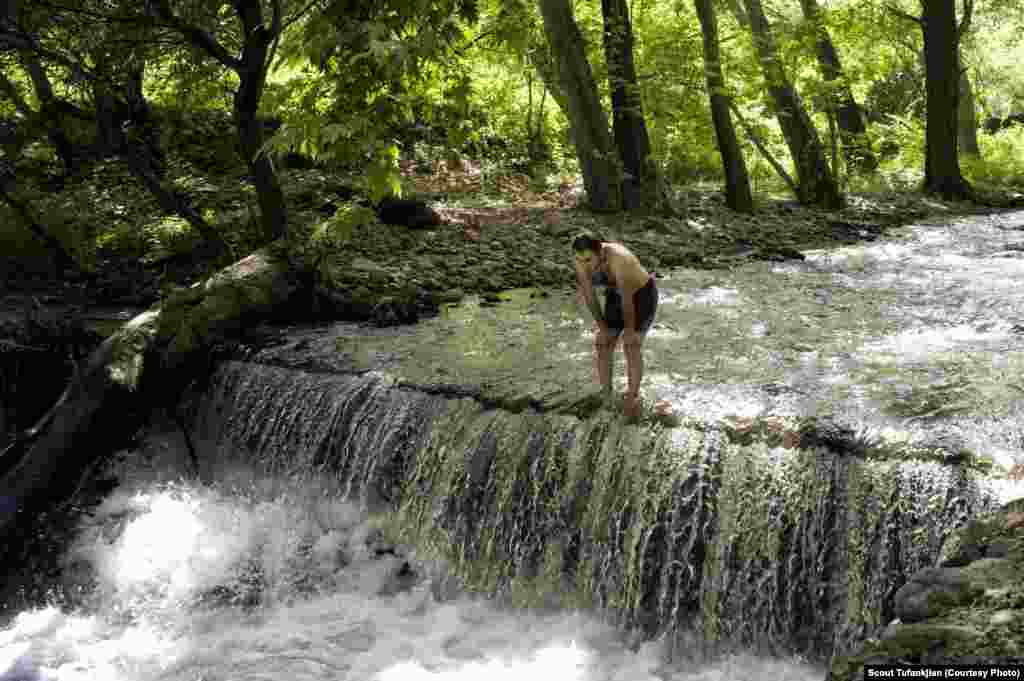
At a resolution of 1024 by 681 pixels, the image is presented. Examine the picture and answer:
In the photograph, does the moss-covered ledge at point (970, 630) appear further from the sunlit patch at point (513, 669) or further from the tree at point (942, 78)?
the tree at point (942, 78)

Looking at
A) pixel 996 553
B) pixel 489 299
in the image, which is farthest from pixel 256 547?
pixel 996 553

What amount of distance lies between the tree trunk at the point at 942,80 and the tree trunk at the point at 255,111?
47.5ft

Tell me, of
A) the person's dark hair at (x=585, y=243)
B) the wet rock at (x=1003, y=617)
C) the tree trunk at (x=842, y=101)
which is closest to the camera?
the wet rock at (x=1003, y=617)

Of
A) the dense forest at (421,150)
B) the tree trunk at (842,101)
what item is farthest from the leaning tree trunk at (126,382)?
the tree trunk at (842,101)

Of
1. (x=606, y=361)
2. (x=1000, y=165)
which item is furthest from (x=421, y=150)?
(x=1000, y=165)

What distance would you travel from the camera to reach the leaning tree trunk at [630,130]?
15289mm

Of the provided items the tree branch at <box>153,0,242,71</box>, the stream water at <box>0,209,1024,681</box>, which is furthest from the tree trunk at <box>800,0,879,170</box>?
the tree branch at <box>153,0,242,71</box>

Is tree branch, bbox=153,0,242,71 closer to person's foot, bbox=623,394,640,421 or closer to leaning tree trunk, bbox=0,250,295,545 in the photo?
leaning tree trunk, bbox=0,250,295,545

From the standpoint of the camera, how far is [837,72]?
748 inches

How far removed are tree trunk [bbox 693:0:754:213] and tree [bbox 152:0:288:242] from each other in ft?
25.9

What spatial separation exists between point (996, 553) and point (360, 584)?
4665mm

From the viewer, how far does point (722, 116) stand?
645 inches

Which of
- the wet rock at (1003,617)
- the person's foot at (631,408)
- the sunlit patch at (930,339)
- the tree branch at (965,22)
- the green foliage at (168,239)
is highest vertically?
the tree branch at (965,22)

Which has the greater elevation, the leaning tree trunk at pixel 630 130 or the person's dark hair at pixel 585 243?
the leaning tree trunk at pixel 630 130
